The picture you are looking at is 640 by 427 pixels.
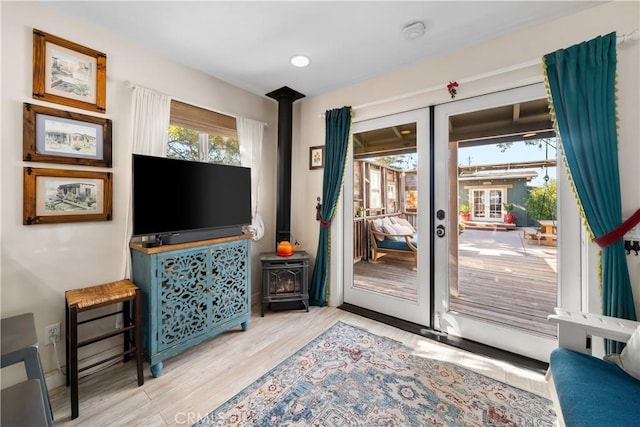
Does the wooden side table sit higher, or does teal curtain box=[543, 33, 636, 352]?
teal curtain box=[543, 33, 636, 352]

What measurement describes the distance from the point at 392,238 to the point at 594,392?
184 cm

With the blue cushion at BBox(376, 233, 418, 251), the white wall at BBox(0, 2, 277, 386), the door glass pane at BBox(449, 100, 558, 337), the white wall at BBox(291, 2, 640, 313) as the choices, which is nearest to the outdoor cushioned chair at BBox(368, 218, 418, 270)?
the blue cushion at BBox(376, 233, 418, 251)

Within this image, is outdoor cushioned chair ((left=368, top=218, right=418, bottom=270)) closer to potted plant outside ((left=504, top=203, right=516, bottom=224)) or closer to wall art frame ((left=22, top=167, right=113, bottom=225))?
potted plant outside ((left=504, top=203, right=516, bottom=224))

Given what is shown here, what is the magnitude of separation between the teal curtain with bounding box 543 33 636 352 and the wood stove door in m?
0.95

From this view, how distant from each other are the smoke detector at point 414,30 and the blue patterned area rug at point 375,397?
2.48 metres

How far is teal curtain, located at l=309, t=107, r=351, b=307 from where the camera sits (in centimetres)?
276

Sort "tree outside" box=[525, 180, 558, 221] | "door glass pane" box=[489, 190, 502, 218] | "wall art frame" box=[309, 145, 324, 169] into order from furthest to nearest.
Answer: "wall art frame" box=[309, 145, 324, 169] → "door glass pane" box=[489, 190, 502, 218] → "tree outside" box=[525, 180, 558, 221]

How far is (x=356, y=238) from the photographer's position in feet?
9.59

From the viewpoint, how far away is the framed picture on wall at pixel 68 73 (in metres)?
1.63

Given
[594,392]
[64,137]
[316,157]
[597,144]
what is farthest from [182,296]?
[597,144]

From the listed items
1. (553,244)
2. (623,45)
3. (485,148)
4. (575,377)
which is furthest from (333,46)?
(575,377)

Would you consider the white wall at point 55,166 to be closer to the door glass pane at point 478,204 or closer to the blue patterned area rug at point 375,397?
the blue patterned area rug at point 375,397

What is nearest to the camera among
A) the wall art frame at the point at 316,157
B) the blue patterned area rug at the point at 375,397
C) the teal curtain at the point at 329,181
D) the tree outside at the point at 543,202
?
the blue patterned area rug at the point at 375,397

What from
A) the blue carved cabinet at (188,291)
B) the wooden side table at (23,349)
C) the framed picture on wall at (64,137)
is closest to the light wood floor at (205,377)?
the blue carved cabinet at (188,291)
